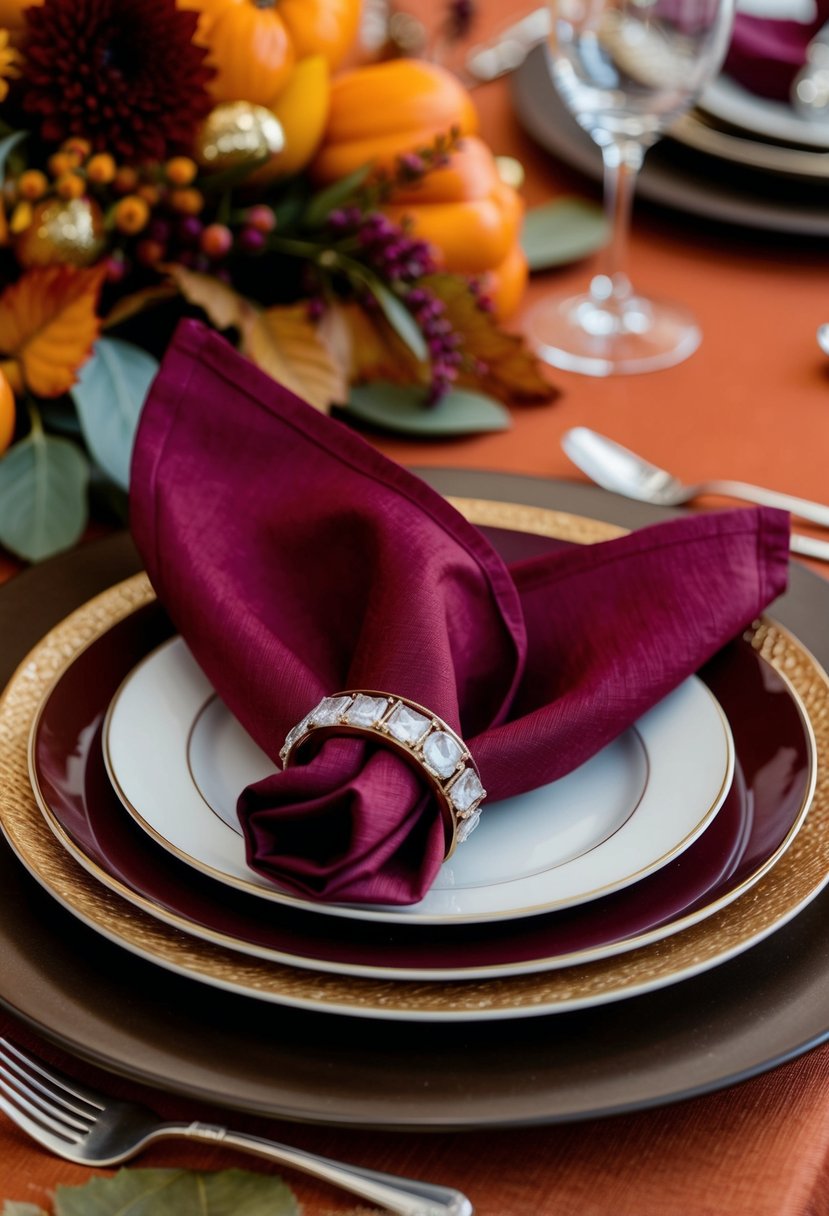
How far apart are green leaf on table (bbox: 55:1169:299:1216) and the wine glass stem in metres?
0.66

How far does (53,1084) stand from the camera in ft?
1.25

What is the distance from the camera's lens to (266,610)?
50 cm

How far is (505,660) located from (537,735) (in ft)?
0.19

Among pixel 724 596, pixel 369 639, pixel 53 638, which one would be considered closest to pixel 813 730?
pixel 724 596

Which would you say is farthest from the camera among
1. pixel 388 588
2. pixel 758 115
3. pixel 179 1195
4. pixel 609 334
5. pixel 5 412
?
pixel 758 115

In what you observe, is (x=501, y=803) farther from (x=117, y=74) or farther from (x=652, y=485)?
A: (x=117, y=74)

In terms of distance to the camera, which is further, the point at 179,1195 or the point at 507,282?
the point at 507,282

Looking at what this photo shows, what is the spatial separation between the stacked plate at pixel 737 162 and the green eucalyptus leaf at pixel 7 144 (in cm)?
45

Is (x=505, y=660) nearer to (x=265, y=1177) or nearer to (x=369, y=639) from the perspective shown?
(x=369, y=639)

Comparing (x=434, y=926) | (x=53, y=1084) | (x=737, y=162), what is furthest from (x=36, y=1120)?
(x=737, y=162)

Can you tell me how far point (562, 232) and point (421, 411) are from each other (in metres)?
0.27

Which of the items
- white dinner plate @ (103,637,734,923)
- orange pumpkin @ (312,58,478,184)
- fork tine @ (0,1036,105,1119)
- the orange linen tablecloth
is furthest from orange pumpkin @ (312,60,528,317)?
fork tine @ (0,1036,105,1119)

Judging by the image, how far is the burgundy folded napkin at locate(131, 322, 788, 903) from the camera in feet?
1.46

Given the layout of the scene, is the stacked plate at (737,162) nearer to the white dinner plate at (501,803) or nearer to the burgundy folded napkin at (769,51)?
the burgundy folded napkin at (769,51)
